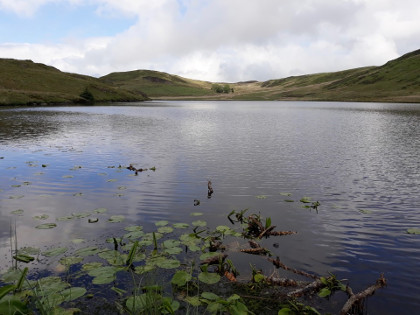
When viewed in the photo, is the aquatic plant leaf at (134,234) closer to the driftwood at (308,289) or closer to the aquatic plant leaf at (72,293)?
the aquatic plant leaf at (72,293)

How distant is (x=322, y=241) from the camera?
1384 centimetres

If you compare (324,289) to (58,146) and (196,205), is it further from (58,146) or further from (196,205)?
(58,146)

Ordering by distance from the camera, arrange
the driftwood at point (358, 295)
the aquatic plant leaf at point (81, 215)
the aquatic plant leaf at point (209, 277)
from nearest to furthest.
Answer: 1. the driftwood at point (358, 295)
2. the aquatic plant leaf at point (209, 277)
3. the aquatic plant leaf at point (81, 215)

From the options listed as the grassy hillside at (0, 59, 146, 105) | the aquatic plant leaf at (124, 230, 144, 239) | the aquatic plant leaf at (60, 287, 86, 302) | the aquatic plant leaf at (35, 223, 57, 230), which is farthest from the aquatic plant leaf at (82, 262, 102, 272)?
the grassy hillside at (0, 59, 146, 105)

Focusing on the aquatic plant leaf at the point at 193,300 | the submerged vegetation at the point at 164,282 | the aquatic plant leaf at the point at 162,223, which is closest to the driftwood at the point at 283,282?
the submerged vegetation at the point at 164,282

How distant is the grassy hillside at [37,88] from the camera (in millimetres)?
125800

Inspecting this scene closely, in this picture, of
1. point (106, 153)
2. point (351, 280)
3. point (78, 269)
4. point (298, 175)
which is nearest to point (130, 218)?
point (78, 269)

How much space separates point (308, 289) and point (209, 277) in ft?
10.4

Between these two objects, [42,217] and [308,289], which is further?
[42,217]

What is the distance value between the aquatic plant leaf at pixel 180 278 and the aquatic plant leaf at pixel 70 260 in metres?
3.94

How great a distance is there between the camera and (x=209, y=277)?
1048cm

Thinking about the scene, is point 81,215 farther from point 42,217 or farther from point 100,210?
point 42,217

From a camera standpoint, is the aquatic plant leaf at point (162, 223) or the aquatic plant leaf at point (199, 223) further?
the aquatic plant leaf at point (199, 223)

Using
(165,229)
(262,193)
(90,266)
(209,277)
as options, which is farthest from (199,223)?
(262,193)
